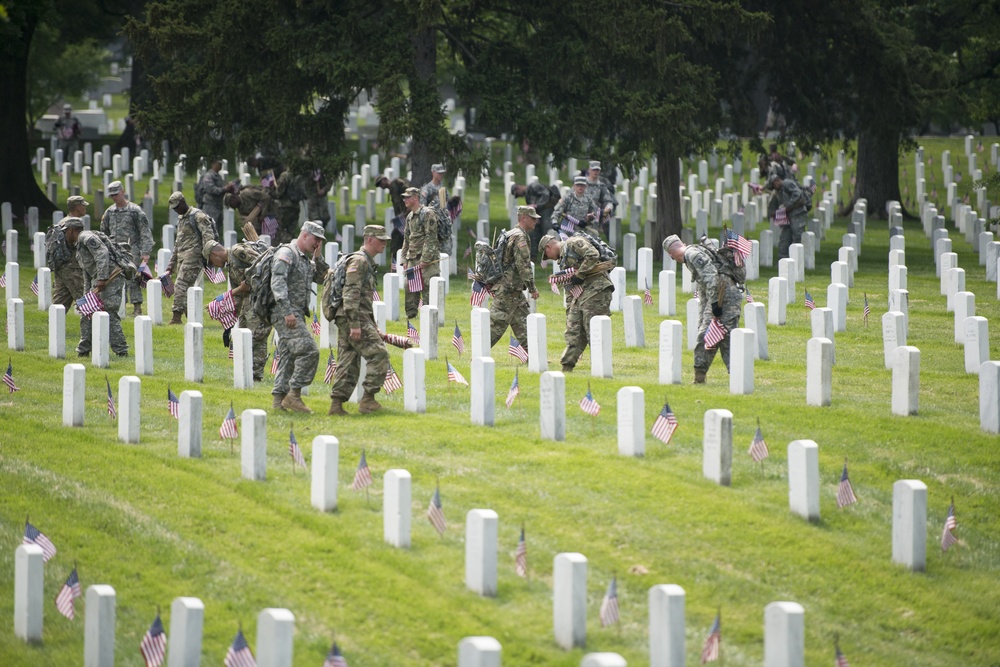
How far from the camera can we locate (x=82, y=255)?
17.0 metres

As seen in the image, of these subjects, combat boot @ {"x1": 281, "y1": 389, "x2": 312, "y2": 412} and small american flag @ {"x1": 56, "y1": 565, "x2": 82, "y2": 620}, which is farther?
combat boot @ {"x1": 281, "y1": 389, "x2": 312, "y2": 412}

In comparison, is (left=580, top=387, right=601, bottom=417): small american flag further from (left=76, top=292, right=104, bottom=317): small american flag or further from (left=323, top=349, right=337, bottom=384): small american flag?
(left=76, top=292, right=104, bottom=317): small american flag

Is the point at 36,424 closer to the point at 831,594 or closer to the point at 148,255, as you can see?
the point at 148,255

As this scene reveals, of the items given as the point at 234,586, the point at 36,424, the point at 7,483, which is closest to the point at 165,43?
the point at 36,424

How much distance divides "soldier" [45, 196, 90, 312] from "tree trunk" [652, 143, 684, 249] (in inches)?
493

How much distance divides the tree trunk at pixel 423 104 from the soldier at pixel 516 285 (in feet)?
29.1

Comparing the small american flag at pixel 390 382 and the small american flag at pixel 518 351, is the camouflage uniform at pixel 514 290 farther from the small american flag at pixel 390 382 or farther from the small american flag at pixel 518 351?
the small american flag at pixel 390 382

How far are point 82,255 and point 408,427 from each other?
5605 mm

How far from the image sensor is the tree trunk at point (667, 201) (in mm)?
27500

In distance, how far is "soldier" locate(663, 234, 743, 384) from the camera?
14977mm

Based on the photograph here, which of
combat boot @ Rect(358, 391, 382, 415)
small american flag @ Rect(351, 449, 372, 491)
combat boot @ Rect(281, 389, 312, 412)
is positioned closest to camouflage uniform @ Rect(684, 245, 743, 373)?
combat boot @ Rect(358, 391, 382, 415)

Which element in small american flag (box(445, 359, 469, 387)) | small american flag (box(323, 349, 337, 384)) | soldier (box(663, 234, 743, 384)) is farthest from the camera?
small american flag (box(323, 349, 337, 384))

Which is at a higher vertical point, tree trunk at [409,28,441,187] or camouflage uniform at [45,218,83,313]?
tree trunk at [409,28,441,187]

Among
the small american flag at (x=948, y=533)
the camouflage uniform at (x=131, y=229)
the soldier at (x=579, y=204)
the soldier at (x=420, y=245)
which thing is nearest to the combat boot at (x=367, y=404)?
the small american flag at (x=948, y=533)
